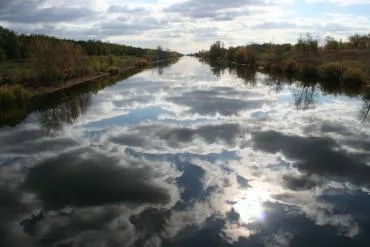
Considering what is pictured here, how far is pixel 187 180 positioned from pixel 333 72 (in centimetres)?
5532

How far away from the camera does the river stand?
13.5 meters

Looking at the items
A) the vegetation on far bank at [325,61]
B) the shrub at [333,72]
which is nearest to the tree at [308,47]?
the vegetation on far bank at [325,61]

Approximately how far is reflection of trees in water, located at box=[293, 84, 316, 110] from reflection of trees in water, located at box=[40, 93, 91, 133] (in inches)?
884

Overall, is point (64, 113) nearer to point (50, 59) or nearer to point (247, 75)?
point (50, 59)

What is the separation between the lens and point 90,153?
22.7 metres

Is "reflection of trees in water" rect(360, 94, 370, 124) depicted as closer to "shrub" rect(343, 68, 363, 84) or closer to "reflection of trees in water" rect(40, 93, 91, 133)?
"shrub" rect(343, 68, 363, 84)

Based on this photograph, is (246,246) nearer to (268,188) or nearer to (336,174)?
(268,188)

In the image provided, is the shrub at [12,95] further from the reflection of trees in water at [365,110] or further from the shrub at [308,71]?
the shrub at [308,71]

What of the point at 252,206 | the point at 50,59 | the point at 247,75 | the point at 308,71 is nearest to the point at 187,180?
the point at 252,206

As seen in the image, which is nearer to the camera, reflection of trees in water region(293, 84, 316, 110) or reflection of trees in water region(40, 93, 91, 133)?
reflection of trees in water region(40, 93, 91, 133)

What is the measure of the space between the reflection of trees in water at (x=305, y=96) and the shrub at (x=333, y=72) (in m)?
7.74

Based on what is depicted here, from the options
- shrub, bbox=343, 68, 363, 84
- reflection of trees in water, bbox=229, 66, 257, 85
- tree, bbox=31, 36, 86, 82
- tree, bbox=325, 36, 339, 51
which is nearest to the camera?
shrub, bbox=343, 68, 363, 84

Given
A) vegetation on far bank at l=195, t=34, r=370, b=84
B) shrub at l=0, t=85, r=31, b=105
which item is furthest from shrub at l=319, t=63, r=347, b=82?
shrub at l=0, t=85, r=31, b=105

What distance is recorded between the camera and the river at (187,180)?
530 inches
